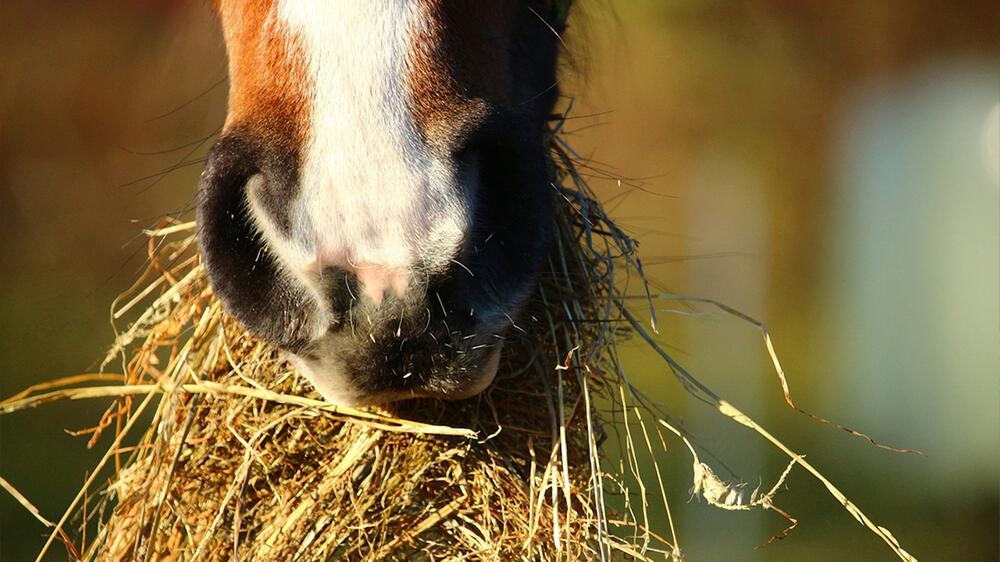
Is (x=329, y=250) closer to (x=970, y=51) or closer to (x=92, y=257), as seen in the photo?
(x=970, y=51)

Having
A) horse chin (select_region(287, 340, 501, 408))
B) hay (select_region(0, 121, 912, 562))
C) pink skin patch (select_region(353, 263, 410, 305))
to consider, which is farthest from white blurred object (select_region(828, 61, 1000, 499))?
pink skin patch (select_region(353, 263, 410, 305))

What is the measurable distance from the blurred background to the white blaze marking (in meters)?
1.65

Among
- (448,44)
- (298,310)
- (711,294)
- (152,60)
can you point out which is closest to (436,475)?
(298,310)

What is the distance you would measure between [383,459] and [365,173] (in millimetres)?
417

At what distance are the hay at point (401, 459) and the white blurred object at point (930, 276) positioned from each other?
4019 mm

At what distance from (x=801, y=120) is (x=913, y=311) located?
3.45 m

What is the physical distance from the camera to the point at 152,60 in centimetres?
570

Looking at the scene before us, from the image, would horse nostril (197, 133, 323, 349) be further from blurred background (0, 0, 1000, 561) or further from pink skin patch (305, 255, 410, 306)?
blurred background (0, 0, 1000, 561)

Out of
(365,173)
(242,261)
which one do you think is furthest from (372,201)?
(242,261)

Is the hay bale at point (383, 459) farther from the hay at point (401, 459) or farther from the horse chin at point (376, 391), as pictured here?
the horse chin at point (376, 391)

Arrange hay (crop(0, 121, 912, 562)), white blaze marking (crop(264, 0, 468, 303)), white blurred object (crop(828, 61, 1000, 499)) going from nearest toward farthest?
1. white blaze marking (crop(264, 0, 468, 303))
2. hay (crop(0, 121, 912, 562))
3. white blurred object (crop(828, 61, 1000, 499))

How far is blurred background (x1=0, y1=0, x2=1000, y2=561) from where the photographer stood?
4262mm

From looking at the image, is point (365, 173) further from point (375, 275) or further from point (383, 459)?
point (383, 459)

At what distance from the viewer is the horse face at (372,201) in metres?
0.90
